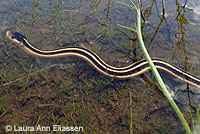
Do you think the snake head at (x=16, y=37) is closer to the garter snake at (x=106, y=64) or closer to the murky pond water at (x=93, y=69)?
the garter snake at (x=106, y=64)

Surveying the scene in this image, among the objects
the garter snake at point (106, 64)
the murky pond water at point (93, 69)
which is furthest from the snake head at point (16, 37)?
the murky pond water at point (93, 69)

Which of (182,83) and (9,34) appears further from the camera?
(9,34)

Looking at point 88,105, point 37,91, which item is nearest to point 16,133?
point 37,91

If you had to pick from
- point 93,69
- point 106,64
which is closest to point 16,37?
point 93,69

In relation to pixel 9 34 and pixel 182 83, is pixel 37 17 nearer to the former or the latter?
pixel 9 34

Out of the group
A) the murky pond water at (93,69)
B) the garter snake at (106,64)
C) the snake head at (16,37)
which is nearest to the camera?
the murky pond water at (93,69)

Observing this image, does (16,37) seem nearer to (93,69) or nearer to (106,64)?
(93,69)
